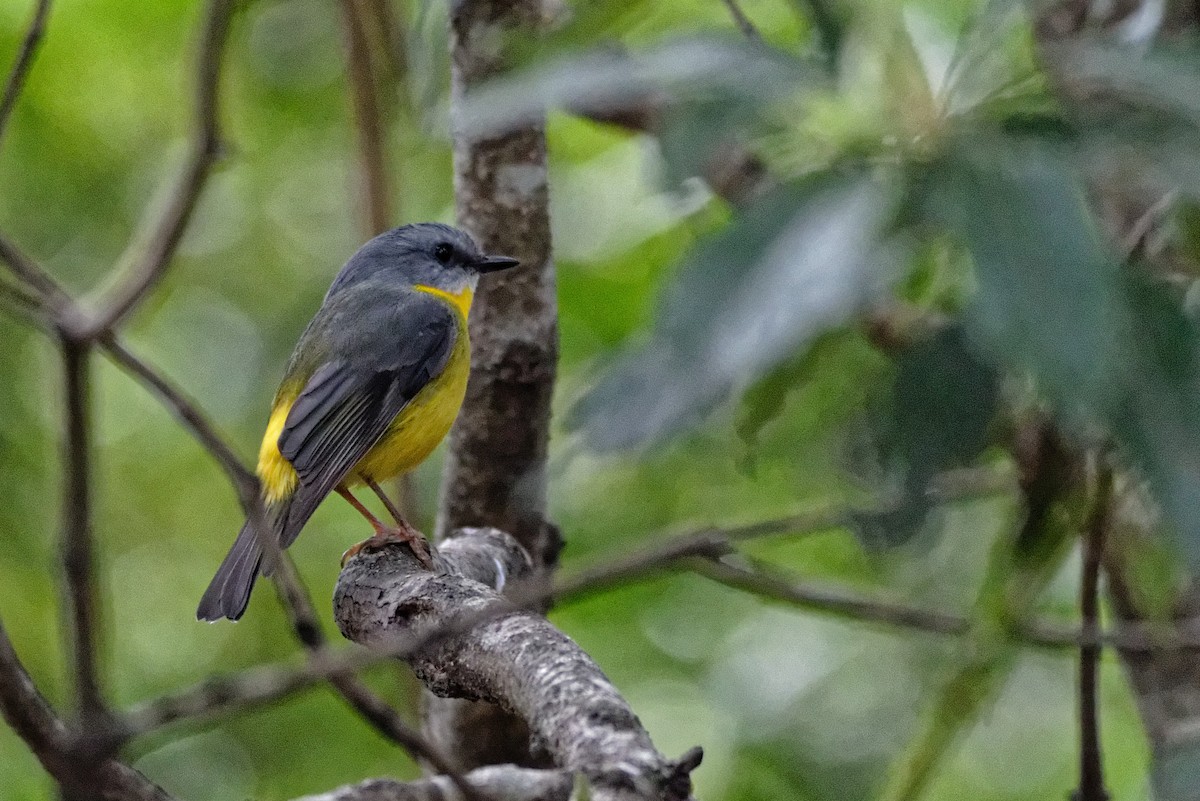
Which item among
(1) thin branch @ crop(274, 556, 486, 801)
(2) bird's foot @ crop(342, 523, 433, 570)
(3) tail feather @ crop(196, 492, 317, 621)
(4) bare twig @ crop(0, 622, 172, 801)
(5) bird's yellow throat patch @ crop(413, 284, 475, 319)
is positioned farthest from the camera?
(5) bird's yellow throat patch @ crop(413, 284, 475, 319)

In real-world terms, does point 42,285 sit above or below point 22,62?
below

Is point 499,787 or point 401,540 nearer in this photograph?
point 499,787

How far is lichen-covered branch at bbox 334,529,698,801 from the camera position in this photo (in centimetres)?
149

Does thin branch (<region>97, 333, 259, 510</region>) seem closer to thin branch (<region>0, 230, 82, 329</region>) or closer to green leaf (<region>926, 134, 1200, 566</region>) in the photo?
thin branch (<region>0, 230, 82, 329</region>)

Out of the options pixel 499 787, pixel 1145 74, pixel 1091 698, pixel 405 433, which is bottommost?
pixel 1091 698

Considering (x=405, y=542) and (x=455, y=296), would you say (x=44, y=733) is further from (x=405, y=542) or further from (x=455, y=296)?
(x=455, y=296)

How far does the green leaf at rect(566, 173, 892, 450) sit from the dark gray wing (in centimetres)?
211

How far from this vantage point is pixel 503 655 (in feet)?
6.98

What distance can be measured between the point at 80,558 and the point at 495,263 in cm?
280

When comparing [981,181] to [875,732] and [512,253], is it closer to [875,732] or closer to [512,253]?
[512,253]

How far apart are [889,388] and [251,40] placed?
5.17 meters

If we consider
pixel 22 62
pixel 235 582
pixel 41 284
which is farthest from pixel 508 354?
pixel 41 284

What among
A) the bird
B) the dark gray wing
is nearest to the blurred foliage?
the bird

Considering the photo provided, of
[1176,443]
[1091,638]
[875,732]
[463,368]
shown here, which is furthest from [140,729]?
[875,732]
